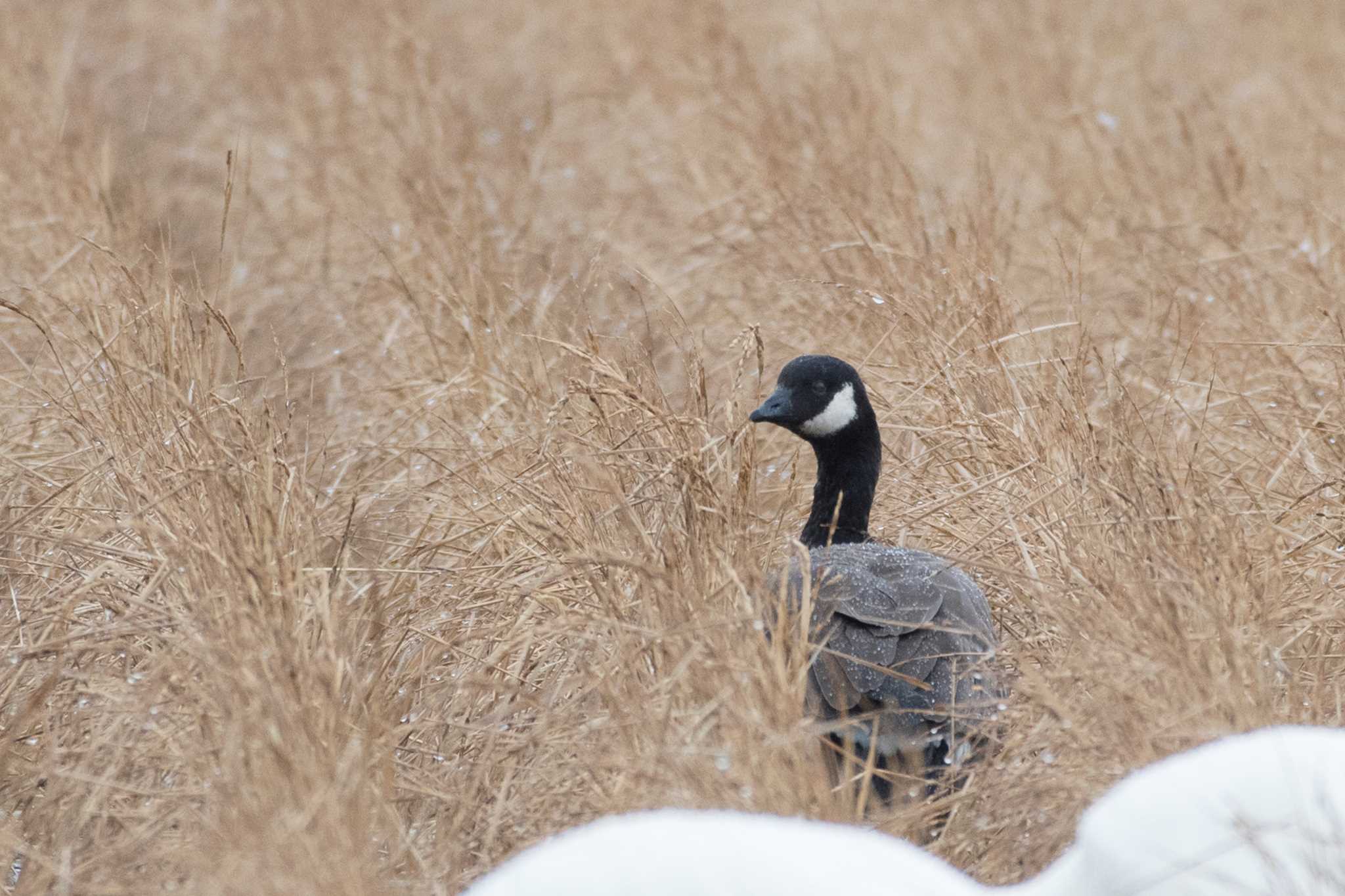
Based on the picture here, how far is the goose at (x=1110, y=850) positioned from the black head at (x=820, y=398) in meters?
1.62

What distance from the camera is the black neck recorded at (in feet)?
11.3

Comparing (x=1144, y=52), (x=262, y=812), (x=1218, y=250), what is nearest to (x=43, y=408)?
(x=262, y=812)

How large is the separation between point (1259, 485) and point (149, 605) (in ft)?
7.42

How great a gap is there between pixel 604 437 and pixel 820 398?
1.52 ft

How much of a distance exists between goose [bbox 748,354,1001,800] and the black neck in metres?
0.16

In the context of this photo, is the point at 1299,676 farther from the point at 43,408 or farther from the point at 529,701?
the point at 43,408

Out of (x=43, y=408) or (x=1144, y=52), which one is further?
(x=1144, y=52)

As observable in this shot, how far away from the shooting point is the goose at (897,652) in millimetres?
2779

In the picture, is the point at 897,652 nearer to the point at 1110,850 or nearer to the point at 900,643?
the point at 900,643

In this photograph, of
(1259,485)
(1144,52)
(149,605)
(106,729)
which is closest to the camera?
(106,729)

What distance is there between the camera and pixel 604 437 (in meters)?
3.40

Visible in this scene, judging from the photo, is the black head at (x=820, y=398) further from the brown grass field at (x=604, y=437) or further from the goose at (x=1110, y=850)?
the goose at (x=1110, y=850)

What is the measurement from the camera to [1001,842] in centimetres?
248

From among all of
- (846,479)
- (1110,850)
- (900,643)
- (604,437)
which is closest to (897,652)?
(900,643)
